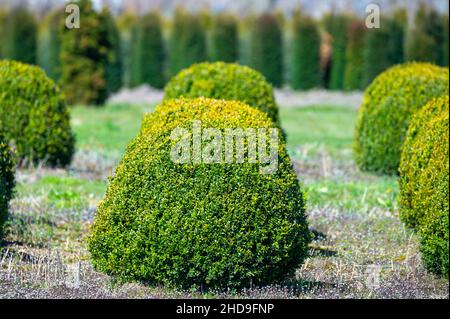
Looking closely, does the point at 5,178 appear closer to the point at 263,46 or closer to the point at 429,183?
the point at 429,183

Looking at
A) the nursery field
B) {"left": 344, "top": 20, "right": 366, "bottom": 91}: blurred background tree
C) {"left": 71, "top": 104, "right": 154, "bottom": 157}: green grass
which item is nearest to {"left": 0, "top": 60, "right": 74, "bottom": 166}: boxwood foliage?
the nursery field

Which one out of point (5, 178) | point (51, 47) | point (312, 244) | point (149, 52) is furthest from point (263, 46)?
point (5, 178)

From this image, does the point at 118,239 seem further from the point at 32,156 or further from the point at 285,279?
the point at 32,156

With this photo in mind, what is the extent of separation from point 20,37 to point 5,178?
1754 cm

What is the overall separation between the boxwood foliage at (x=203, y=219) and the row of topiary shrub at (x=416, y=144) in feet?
2.99

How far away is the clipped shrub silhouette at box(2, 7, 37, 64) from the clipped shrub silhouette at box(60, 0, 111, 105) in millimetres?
2997

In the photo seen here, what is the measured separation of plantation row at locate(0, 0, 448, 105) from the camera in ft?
77.4

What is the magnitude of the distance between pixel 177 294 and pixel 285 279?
823 mm

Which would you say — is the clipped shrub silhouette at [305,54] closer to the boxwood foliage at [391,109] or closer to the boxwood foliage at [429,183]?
the boxwood foliage at [391,109]

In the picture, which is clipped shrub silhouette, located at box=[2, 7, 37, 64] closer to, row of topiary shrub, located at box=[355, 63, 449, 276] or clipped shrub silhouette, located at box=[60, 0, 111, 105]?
clipped shrub silhouette, located at box=[60, 0, 111, 105]

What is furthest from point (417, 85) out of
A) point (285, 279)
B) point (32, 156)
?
point (285, 279)

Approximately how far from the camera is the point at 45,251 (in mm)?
7199

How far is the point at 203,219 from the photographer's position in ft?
18.0
